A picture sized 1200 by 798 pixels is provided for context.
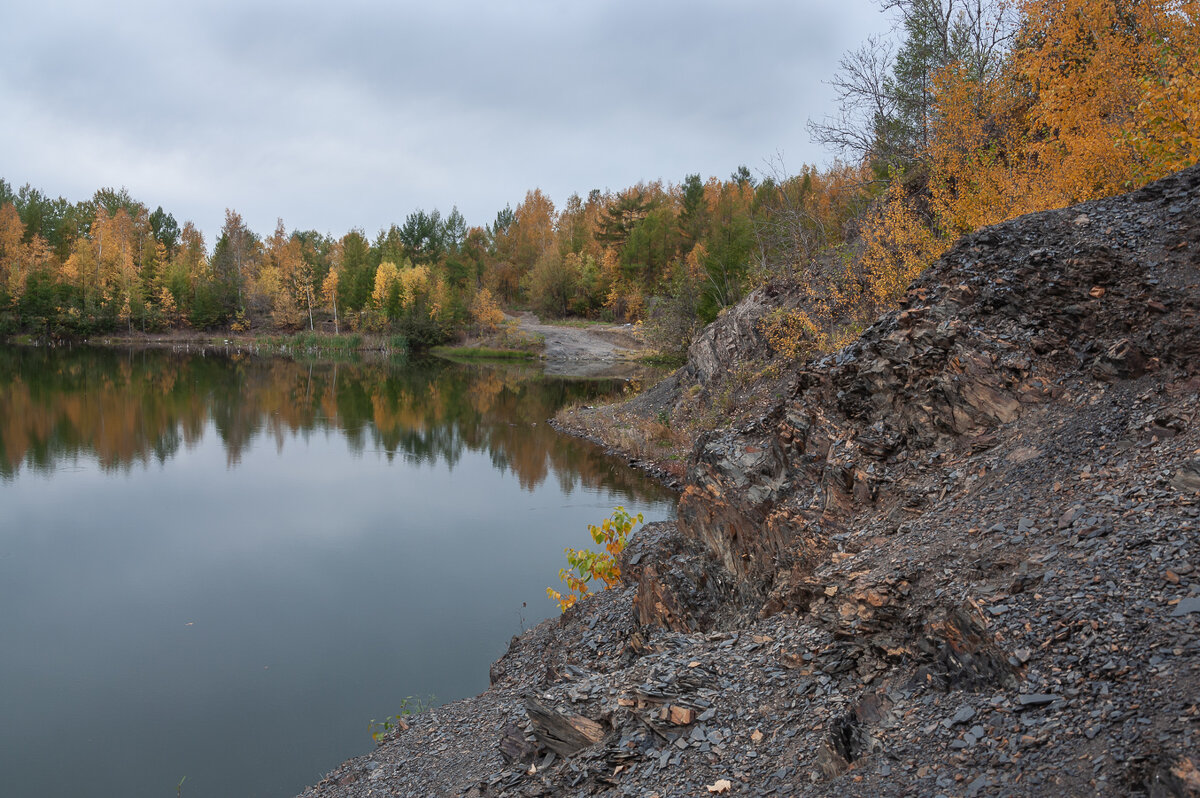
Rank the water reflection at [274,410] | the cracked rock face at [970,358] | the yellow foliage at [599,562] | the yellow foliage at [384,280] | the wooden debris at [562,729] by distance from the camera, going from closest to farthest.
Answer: the wooden debris at [562,729] < the cracked rock face at [970,358] < the yellow foliage at [599,562] < the water reflection at [274,410] < the yellow foliage at [384,280]

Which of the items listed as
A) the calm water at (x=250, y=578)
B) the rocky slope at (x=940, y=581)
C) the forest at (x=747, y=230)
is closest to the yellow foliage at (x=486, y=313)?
the forest at (x=747, y=230)

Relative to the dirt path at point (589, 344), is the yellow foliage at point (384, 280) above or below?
above

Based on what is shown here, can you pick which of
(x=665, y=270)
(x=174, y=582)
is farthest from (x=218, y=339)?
(x=174, y=582)

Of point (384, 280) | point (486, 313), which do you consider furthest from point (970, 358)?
point (384, 280)

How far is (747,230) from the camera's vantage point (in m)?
46.4

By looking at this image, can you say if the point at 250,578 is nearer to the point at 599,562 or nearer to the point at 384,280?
the point at 599,562

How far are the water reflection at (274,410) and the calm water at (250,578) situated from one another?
0.27 metres

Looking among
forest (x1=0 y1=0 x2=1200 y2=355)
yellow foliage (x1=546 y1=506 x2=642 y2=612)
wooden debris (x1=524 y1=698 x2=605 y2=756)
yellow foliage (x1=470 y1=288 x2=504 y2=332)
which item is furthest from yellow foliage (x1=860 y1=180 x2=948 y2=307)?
yellow foliage (x1=470 y1=288 x2=504 y2=332)

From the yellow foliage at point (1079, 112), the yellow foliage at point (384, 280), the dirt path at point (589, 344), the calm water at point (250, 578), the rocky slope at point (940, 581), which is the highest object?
the yellow foliage at point (384, 280)

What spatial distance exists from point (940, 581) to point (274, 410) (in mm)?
41428

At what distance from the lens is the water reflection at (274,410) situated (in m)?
29.6

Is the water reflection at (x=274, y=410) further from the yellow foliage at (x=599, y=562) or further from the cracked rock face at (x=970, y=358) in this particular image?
the cracked rock face at (x=970, y=358)

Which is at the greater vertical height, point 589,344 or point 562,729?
point 589,344

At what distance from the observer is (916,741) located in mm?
5145
